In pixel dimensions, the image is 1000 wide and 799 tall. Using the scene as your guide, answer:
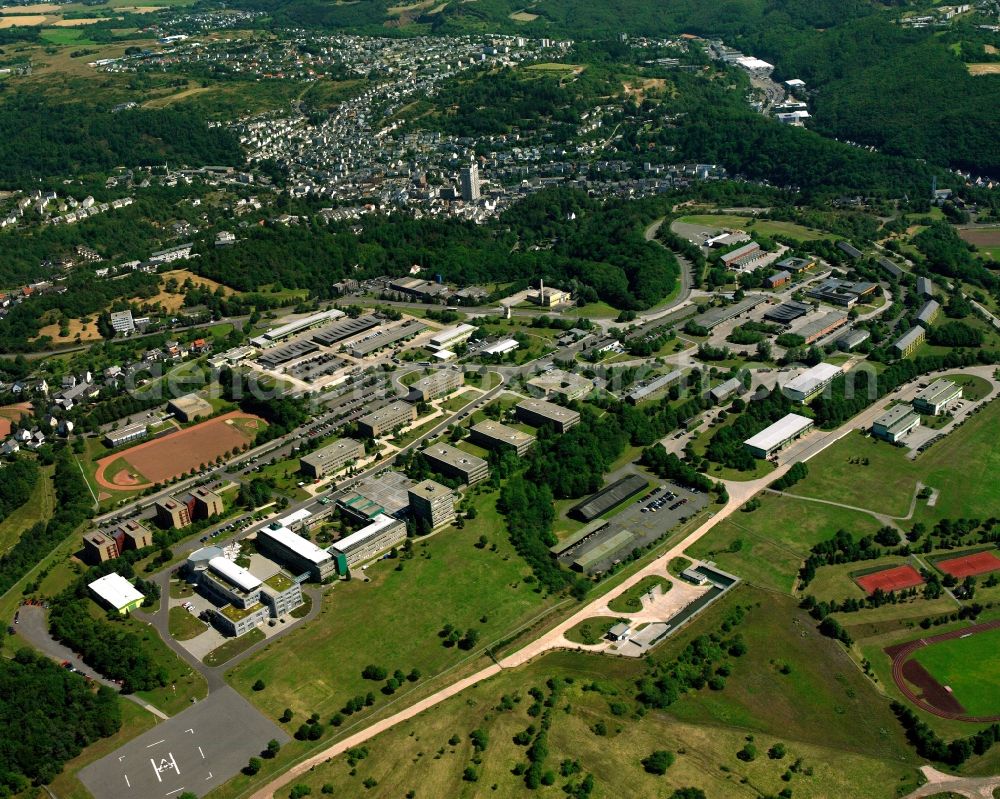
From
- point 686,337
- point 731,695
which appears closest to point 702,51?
point 686,337

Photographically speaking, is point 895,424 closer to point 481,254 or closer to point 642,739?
point 642,739

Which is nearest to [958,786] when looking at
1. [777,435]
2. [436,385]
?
[777,435]

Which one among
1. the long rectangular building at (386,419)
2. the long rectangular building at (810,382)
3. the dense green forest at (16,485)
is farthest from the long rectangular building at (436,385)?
the dense green forest at (16,485)

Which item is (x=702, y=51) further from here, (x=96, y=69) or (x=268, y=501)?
(x=268, y=501)

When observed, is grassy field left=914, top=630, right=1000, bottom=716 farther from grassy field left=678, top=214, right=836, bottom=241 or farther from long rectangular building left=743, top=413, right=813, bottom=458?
grassy field left=678, top=214, right=836, bottom=241

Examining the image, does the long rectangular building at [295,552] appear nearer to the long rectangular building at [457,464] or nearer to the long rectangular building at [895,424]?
the long rectangular building at [457,464]
